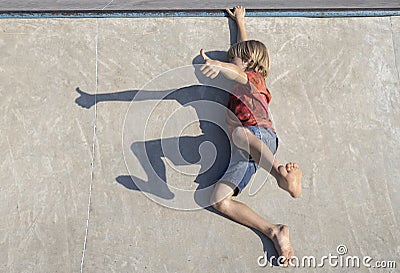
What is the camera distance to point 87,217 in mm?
4105

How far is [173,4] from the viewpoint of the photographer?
17.6ft

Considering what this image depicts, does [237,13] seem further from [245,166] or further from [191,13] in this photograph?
[245,166]

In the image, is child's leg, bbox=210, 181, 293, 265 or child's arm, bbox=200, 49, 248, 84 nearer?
child's arm, bbox=200, 49, 248, 84

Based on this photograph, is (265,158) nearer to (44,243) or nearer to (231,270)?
(231,270)

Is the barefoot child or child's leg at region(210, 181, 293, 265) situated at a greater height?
the barefoot child

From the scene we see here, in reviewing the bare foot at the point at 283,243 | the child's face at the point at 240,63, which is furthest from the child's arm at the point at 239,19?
the bare foot at the point at 283,243

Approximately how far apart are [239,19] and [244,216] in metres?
1.89

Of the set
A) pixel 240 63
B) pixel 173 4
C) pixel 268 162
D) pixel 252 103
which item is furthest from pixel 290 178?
pixel 173 4

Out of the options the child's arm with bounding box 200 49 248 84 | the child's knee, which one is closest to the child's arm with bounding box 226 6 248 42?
the child's arm with bounding box 200 49 248 84

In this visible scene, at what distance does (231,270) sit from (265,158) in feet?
2.96

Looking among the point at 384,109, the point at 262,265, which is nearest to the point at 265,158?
the point at 262,265

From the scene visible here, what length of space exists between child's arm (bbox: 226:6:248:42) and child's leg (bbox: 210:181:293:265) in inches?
57.1

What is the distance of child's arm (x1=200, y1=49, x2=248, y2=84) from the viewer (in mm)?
3594

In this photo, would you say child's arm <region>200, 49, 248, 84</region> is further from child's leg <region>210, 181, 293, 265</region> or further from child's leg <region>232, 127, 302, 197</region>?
child's leg <region>210, 181, 293, 265</region>
